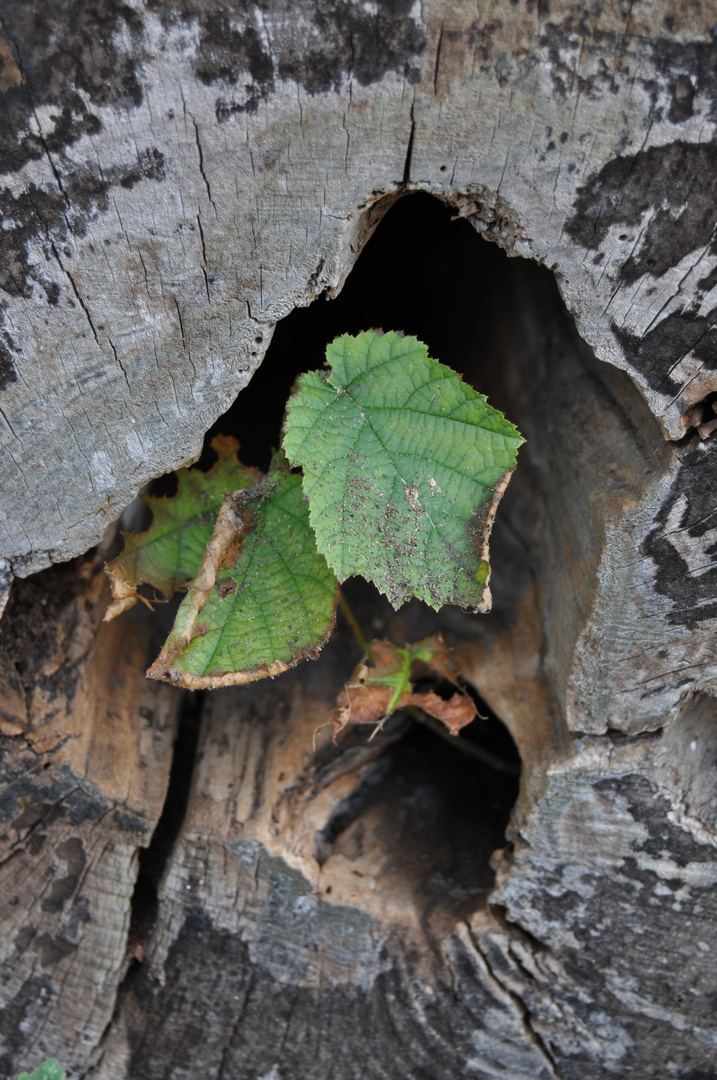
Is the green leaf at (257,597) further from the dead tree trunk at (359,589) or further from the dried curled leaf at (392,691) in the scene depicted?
the dried curled leaf at (392,691)

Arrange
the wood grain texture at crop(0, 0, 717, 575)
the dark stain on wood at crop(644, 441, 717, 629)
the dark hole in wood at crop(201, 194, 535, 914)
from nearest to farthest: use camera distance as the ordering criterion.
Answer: the wood grain texture at crop(0, 0, 717, 575)
the dark stain on wood at crop(644, 441, 717, 629)
the dark hole in wood at crop(201, 194, 535, 914)

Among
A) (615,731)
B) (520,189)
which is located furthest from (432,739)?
(520,189)

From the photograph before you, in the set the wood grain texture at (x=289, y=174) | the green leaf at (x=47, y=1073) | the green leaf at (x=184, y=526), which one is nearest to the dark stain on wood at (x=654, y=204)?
the wood grain texture at (x=289, y=174)

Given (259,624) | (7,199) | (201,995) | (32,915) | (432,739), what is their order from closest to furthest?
(7,199)
(259,624)
(32,915)
(201,995)
(432,739)

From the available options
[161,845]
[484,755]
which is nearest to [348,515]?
[161,845]

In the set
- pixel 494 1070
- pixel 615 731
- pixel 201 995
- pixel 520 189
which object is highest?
pixel 520 189

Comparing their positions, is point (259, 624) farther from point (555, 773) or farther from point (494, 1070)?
point (494, 1070)

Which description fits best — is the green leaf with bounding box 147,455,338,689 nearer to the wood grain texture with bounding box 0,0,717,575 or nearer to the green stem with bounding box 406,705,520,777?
the wood grain texture with bounding box 0,0,717,575

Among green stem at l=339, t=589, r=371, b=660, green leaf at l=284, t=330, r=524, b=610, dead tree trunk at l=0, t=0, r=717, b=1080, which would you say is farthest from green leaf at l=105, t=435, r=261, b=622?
green stem at l=339, t=589, r=371, b=660
